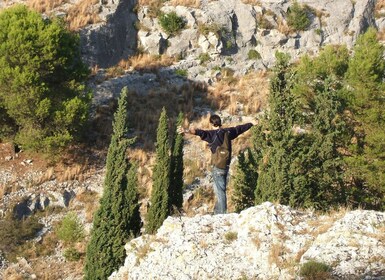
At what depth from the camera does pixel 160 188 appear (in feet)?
48.0

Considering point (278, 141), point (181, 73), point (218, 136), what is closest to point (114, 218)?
point (218, 136)

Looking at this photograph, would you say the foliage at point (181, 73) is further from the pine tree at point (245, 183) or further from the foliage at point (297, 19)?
the pine tree at point (245, 183)

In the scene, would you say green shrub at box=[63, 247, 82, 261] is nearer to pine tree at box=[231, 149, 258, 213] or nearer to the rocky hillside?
the rocky hillside

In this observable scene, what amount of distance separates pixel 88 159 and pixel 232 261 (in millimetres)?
15004

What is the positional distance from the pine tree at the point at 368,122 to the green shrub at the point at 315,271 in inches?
407

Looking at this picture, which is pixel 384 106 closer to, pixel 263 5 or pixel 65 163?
pixel 65 163

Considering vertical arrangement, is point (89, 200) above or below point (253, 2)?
below

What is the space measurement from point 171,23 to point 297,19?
9365 mm

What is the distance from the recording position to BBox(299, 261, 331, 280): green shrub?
7572 mm

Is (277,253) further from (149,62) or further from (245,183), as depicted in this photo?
(149,62)

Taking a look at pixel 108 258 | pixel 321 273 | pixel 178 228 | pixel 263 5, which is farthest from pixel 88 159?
pixel 263 5

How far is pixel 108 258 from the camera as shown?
12711 millimetres

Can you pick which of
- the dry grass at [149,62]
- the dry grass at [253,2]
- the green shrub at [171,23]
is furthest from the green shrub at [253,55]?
the dry grass at [149,62]

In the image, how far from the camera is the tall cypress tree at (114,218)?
1277cm
